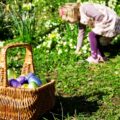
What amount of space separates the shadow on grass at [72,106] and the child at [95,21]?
115cm

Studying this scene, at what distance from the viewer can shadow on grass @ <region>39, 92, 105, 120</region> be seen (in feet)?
15.3

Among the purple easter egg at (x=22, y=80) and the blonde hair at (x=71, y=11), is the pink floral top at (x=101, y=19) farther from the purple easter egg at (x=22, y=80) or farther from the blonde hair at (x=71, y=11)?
the purple easter egg at (x=22, y=80)

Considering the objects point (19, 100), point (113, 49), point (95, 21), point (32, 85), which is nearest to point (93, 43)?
point (95, 21)

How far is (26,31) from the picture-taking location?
6914mm

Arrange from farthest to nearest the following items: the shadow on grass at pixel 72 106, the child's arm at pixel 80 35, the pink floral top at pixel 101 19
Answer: the child's arm at pixel 80 35, the pink floral top at pixel 101 19, the shadow on grass at pixel 72 106

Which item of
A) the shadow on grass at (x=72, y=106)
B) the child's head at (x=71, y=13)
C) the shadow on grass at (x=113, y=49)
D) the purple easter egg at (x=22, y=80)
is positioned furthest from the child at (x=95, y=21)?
the purple easter egg at (x=22, y=80)

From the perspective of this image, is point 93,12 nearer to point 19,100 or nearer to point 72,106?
point 72,106

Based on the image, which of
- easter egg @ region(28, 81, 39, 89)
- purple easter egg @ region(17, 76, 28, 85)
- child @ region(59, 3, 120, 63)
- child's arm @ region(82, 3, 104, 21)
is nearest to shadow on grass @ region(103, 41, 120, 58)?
child @ region(59, 3, 120, 63)

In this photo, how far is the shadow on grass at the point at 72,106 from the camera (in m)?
4.66

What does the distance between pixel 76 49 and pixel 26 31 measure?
0.84 m

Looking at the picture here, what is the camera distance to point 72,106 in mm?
4867

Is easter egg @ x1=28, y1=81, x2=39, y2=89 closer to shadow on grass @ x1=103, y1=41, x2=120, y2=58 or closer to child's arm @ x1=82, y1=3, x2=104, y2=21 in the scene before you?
child's arm @ x1=82, y1=3, x2=104, y2=21

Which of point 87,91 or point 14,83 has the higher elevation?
point 14,83

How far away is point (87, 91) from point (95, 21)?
1.23 meters
